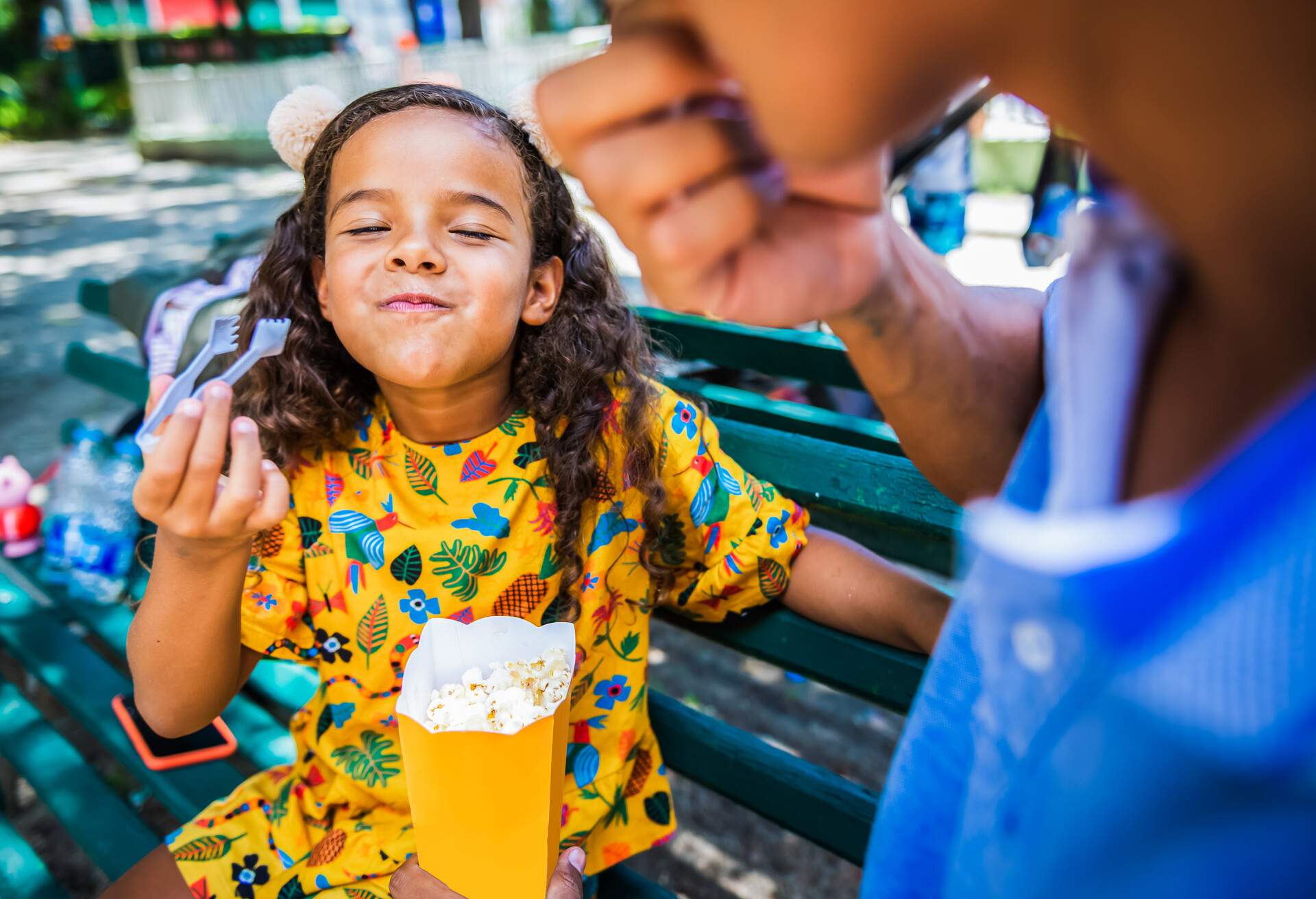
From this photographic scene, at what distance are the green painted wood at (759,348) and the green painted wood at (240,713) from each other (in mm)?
1192

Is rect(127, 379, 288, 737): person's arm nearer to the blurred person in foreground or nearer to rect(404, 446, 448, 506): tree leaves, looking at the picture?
rect(404, 446, 448, 506): tree leaves

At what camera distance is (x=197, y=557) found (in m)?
1.18

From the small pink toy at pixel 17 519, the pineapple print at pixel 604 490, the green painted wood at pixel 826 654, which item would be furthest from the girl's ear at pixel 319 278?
the small pink toy at pixel 17 519

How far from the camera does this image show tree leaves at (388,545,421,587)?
1495mm

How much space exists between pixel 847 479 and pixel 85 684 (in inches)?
65.7

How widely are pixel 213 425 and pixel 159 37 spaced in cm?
2193

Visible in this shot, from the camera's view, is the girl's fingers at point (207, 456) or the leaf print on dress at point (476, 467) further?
the leaf print on dress at point (476, 467)

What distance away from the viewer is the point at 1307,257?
0.52 meters

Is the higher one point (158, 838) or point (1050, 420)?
point (1050, 420)

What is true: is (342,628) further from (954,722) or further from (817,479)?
(954,722)

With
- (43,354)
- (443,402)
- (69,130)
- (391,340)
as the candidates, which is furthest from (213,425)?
(69,130)

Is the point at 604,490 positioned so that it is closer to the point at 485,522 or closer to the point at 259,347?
the point at 485,522

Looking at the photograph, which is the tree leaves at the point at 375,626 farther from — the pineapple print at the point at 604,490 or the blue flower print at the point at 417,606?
the pineapple print at the point at 604,490

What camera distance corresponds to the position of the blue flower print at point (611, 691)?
1.58 metres
